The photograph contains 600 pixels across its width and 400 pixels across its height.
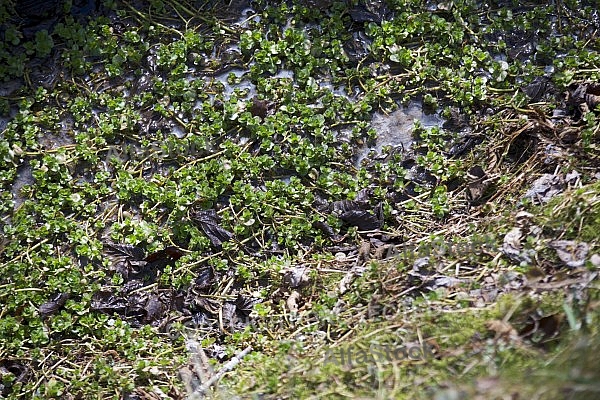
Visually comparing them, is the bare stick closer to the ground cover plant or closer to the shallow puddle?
the ground cover plant

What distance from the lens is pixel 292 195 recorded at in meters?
3.45

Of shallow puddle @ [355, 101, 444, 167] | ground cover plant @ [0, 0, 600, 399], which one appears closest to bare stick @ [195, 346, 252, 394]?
ground cover plant @ [0, 0, 600, 399]

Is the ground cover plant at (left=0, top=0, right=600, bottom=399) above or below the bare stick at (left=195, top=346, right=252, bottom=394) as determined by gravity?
above

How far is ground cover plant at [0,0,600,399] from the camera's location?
8.73 ft

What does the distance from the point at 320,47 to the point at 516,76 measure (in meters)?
1.05

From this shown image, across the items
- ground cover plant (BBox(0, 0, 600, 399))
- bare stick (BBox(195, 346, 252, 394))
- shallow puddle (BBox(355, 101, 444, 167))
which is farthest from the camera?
shallow puddle (BBox(355, 101, 444, 167))

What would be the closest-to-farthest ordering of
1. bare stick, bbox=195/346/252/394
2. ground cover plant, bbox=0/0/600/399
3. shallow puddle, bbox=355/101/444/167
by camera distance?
1. ground cover plant, bbox=0/0/600/399
2. bare stick, bbox=195/346/252/394
3. shallow puddle, bbox=355/101/444/167

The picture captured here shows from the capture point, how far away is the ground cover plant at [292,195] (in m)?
2.66

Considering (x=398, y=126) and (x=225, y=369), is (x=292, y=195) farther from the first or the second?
(x=225, y=369)

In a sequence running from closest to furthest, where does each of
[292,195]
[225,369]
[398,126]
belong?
1. [225,369]
2. [292,195]
3. [398,126]

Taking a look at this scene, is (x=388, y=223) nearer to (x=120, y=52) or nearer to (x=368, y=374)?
(x=368, y=374)

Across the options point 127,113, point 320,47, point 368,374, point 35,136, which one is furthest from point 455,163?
point 35,136

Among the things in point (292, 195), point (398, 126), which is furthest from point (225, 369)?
point (398, 126)

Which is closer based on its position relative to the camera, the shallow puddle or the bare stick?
the bare stick
